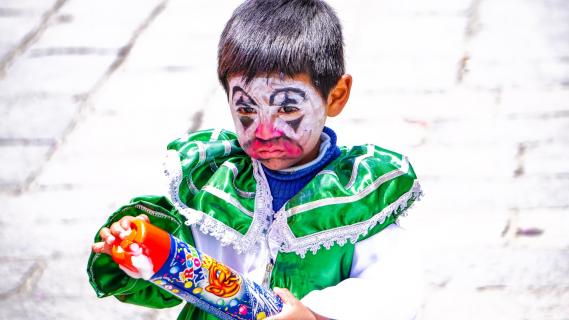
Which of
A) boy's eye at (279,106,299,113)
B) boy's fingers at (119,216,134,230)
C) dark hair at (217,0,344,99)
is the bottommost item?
boy's fingers at (119,216,134,230)

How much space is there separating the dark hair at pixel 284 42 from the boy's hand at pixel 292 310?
0.36 meters

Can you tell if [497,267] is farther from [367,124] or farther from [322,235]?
[322,235]

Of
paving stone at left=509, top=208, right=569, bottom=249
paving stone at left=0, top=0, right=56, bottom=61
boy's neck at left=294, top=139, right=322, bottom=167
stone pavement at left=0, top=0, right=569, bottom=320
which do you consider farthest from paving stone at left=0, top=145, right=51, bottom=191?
boy's neck at left=294, top=139, right=322, bottom=167

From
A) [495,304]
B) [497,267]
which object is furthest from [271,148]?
[497,267]

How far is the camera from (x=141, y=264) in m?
1.65

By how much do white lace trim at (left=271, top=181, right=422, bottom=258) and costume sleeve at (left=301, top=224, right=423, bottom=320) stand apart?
0.10ft

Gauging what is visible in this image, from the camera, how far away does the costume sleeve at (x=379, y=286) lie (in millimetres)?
1839

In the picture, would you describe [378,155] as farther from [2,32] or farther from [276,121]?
[2,32]

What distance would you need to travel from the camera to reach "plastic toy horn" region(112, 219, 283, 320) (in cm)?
166

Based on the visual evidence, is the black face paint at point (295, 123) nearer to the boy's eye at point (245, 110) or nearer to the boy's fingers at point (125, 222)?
the boy's eye at point (245, 110)

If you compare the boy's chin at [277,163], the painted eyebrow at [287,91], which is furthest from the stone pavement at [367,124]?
the painted eyebrow at [287,91]

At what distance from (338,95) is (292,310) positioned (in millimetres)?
410

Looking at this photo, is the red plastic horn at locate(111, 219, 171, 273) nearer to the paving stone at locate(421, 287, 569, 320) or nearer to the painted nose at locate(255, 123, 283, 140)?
the painted nose at locate(255, 123, 283, 140)

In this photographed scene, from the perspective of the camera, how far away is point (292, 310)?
1.80 m
